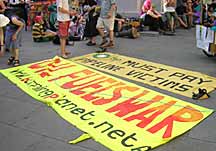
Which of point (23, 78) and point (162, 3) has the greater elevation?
point (162, 3)

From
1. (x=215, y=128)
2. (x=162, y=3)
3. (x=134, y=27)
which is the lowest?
(x=215, y=128)

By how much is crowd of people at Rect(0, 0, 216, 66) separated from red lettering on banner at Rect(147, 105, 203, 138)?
11.5 feet

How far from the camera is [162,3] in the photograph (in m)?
12.1

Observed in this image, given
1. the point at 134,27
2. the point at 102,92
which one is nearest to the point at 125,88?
the point at 102,92

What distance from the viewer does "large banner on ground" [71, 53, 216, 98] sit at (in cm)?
577

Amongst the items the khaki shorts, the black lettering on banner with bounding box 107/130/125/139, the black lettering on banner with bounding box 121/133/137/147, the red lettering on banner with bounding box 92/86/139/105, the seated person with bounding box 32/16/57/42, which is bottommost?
the black lettering on banner with bounding box 121/133/137/147

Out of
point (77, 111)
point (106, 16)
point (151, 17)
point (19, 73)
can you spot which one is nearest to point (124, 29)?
point (151, 17)

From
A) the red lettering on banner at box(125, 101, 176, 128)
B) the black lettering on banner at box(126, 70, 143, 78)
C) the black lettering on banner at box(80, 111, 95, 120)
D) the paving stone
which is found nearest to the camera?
the paving stone

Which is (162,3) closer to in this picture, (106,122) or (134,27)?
(134,27)

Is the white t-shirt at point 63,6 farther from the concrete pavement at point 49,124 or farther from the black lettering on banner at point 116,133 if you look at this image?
the black lettering on banner at point 116,133

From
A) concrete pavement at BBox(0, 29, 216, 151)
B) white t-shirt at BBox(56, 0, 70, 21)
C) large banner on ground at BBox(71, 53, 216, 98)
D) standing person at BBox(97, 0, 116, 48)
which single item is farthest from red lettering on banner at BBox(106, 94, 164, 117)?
standing person at BBox(97, 0, 116, 48)

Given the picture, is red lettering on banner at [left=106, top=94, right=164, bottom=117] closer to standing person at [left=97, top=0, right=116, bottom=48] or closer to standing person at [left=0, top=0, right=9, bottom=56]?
standing person at [left=0, top=0, right=9, bottom=56]

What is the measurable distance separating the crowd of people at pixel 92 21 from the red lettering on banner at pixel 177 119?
352 centimetres

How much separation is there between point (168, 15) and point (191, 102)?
705 cm
